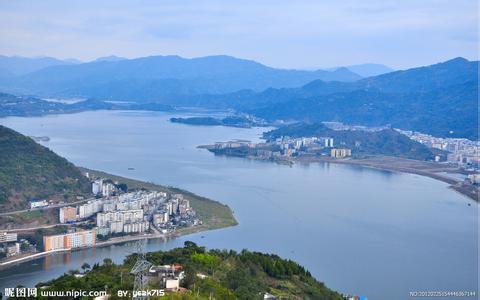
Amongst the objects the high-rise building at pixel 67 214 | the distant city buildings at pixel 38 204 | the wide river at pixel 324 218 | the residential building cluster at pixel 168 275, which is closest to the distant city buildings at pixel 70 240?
the wide river at pixel 324 218

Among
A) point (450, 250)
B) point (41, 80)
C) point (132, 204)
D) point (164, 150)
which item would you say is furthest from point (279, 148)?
point (41, 80)

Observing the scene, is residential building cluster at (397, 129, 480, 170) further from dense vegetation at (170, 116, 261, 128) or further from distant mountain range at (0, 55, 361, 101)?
distant mountain range at (0, 55, 361, 101)

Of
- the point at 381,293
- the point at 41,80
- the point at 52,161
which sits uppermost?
the point at 41,80

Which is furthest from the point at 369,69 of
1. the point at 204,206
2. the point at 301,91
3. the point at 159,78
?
the point at 204,206

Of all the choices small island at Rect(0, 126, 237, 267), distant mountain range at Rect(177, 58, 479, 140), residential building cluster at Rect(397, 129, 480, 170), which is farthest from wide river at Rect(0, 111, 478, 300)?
distant mountain range at Rect(177, 58, 479, 140)

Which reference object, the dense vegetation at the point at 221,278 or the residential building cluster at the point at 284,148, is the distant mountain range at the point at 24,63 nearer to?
the residential building cluster at the point at 284,148

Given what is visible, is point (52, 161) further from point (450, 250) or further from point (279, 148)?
point (279, 148)

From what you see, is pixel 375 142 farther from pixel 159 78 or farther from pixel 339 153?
pixel 159 78
